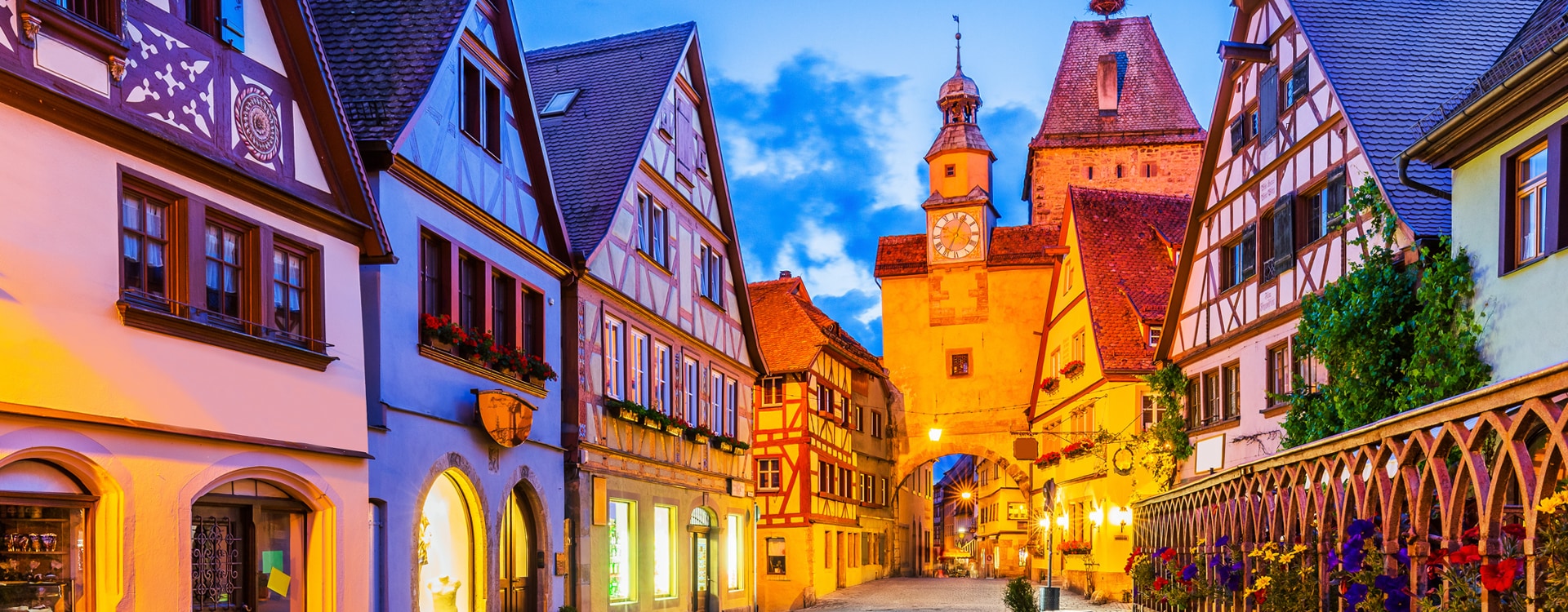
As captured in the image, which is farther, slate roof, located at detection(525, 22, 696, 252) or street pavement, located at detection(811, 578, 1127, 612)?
street pavement, located at detection(811, 578, 1127, 612)

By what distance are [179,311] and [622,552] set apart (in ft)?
36.2

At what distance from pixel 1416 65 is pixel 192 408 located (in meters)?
14.4

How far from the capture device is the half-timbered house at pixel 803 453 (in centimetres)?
3459

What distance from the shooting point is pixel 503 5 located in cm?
1573

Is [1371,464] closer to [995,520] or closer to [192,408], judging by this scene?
[192,408]

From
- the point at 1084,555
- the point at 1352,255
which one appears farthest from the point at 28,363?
the point at 1084,555

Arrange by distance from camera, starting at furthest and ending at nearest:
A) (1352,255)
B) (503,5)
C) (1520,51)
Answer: (1352,255), (503,5), (1520,51)

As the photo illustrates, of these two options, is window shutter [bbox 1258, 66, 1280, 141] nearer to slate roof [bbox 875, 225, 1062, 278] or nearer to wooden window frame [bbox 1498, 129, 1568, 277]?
wooden window frame [bbox 1498, 129, 1568, 277]

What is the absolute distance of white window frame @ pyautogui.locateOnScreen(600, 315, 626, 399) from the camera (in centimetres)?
1875

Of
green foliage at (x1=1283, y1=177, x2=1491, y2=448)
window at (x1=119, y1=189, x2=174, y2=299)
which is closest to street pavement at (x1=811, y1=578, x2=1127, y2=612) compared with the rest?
green foliage at (x1=1283, y1=177, x2=1491, y2=448)

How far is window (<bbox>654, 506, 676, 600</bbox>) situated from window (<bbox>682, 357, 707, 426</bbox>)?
→ 1.66 metres

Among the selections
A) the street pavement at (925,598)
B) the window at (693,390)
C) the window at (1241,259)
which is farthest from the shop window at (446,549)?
the window at (1241,259)

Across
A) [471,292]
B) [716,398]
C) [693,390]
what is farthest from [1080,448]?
[471,292]

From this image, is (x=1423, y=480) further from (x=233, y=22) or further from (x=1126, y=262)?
(x=1126, y=262)
